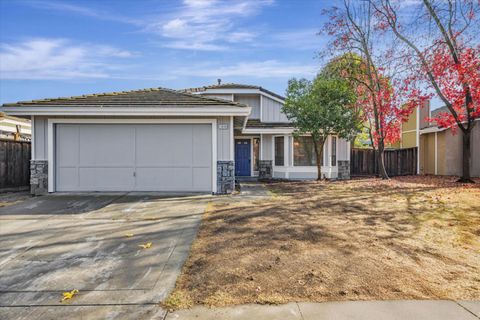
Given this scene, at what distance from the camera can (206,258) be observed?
4.32m

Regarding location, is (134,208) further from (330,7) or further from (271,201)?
(330,7)

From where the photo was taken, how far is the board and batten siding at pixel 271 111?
695 inches

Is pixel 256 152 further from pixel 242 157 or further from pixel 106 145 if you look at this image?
pixel 106 145

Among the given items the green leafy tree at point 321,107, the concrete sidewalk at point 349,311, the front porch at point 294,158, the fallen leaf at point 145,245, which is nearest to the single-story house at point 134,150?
the green leafy tree at point 321,107

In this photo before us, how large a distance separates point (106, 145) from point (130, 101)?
5.39 ft

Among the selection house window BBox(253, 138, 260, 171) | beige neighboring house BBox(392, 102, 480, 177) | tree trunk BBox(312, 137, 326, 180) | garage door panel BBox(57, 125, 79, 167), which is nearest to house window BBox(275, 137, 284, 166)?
house window BBox(253, 138, 260, 171)

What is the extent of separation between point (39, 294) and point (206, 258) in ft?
6.48

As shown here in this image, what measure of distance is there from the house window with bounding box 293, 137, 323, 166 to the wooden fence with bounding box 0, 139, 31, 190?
38.9 ft

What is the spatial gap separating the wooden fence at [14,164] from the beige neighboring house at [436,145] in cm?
1935

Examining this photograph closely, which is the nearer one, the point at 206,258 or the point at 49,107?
the point at 206,258

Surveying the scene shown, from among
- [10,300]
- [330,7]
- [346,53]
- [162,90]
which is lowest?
[10,300]

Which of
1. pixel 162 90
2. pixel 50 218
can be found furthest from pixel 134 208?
pixel 162 90

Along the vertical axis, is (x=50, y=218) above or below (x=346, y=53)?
below

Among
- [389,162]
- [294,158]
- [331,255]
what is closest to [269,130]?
[294,158]
